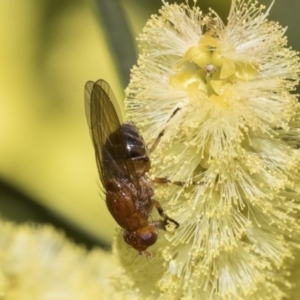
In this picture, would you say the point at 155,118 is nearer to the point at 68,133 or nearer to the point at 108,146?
the point at 108,146

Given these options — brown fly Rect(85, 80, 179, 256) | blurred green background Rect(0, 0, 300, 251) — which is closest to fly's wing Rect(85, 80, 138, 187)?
brown fly Rect(85, 80, 179, 256)

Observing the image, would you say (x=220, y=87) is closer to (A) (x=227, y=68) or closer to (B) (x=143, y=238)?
(A) (x=227, y=68)

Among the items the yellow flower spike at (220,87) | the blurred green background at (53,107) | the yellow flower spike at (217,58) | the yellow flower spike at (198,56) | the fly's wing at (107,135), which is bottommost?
the blurred green background at (53,107)

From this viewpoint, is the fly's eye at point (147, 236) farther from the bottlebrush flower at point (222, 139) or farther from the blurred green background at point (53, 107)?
the blurred green background at point (53, 107)

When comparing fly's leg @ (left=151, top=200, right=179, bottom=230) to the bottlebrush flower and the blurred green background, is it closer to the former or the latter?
the bottlebrush flower

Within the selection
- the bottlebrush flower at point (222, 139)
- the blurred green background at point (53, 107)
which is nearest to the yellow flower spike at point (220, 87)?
the bottlebrush flower at point (222, 139)

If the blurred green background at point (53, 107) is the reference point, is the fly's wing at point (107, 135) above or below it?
above
